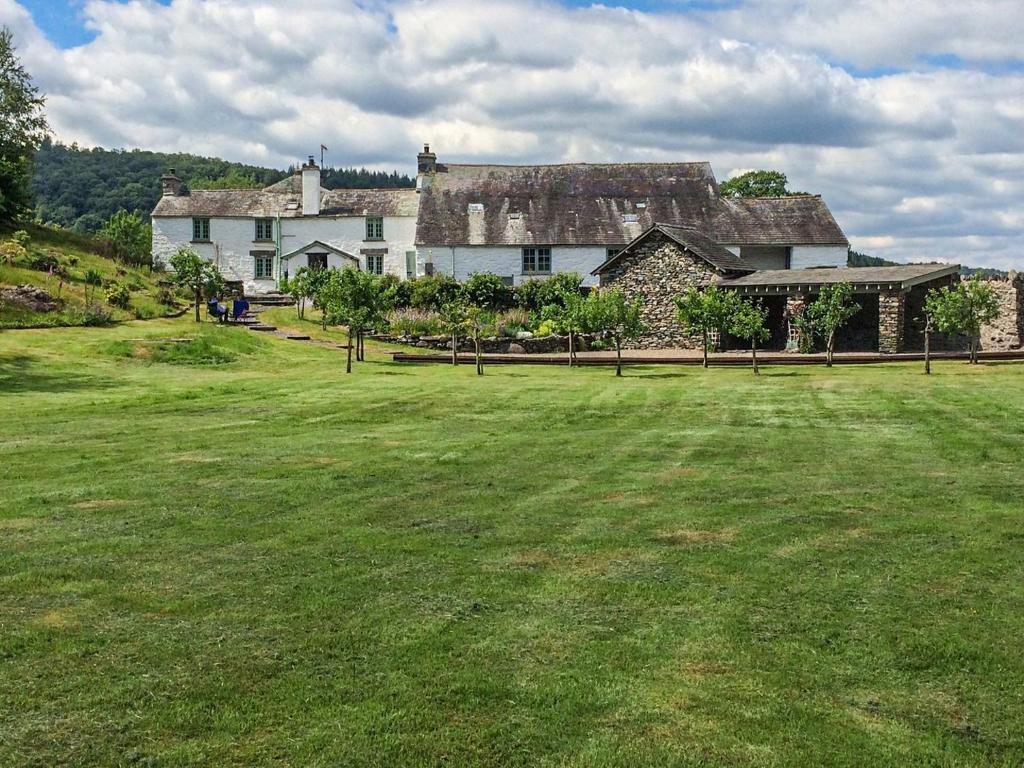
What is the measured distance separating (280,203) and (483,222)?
44.5ft

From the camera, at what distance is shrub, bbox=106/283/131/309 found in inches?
1588

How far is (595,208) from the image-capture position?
56594 millimetres

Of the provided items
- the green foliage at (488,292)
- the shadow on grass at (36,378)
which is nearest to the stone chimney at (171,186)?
the green foliage at (488,292)

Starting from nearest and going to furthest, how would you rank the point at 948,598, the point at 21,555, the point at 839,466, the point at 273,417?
the point at 948,598
the point at 21,555
the point at 839,466
the point at 273,417

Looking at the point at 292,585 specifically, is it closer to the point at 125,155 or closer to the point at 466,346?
the point at 466,346

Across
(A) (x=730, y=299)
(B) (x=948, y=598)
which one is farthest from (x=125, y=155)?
(B) (x=948, y=598)

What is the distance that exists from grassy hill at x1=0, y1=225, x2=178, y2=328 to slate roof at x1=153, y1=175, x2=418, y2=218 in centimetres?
870

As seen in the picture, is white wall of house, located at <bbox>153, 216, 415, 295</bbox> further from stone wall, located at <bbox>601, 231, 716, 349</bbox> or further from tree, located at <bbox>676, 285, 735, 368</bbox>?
tree, located at <bbox>676, 285, 735, 368</bbox>

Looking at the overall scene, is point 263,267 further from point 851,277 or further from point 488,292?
point 851,277

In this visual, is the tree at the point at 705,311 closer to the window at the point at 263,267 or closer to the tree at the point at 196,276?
the tree at the point at 196,276

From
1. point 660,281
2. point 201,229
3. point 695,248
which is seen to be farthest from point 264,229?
point 695,248

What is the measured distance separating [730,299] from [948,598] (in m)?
25.8

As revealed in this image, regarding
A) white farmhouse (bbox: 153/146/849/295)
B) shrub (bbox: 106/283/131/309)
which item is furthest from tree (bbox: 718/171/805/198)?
Answer: shrub (bbox: 106/283/131/309)

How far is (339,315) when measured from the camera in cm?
3253
